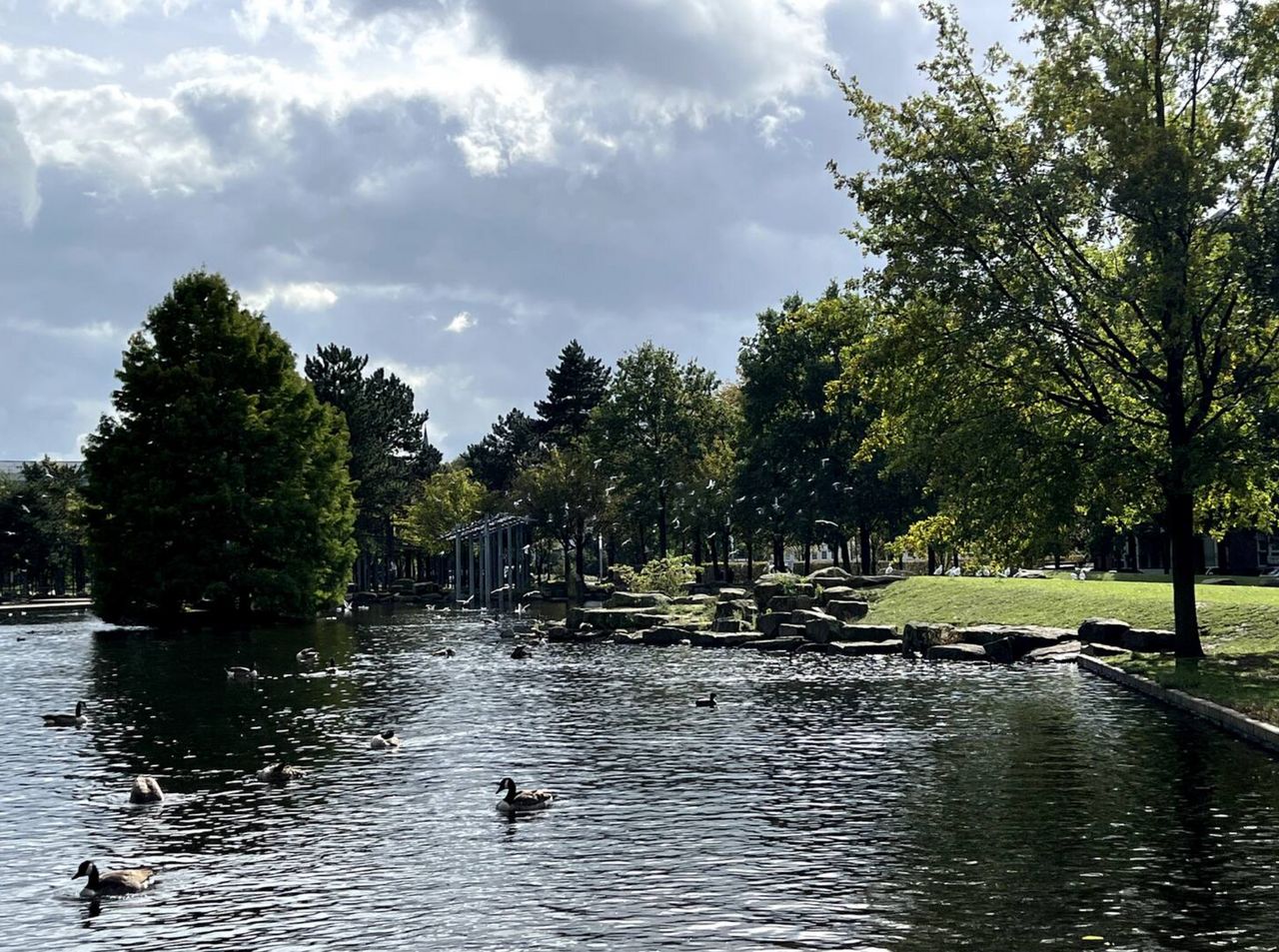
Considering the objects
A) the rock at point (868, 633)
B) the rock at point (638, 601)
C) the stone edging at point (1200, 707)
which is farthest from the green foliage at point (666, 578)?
the stone edging at point (1200, 707)

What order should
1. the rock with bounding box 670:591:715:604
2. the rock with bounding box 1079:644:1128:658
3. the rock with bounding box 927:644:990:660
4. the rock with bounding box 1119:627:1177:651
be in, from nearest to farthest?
1. the rock with bounding box 1119:627:1177:651
2. the rock with bounding box 1079:644:1128:658
3. the rock with bounding box 927:644:990:660
4. the rock with bounding box 670:591:715:604

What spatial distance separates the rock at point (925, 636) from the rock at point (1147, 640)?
6105mm

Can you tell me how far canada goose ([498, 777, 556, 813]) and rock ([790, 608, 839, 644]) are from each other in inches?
1149

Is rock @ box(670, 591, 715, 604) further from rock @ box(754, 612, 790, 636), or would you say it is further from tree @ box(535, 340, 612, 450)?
tree @ box(535, 340, 612, 450)

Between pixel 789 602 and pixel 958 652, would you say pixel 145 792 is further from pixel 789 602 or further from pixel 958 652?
pixel 789 602

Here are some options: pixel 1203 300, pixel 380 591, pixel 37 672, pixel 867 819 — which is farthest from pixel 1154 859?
pixel 380 591

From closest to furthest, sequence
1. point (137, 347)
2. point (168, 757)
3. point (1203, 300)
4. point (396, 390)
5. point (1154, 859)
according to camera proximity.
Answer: point (1154, 859) → point (168, 757) → point (1203, 300) → point (137, 347) → point (396, 390)

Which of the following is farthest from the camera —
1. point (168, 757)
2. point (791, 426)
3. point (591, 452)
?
point (591, 452)

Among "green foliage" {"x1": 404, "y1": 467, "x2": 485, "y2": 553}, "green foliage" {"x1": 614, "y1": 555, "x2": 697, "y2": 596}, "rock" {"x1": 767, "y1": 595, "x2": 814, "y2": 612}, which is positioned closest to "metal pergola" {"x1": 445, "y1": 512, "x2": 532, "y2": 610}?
"green foliage" {"x1": 614, "y1": 555, "x2": 697, "y2": 596}

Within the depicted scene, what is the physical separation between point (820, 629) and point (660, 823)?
3037 cm

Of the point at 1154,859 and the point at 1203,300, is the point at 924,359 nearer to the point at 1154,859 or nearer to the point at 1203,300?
the point at 1203,300

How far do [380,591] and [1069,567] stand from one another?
202 ft

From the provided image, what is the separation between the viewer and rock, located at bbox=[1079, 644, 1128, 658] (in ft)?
118

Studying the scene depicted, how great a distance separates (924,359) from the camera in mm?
36031
